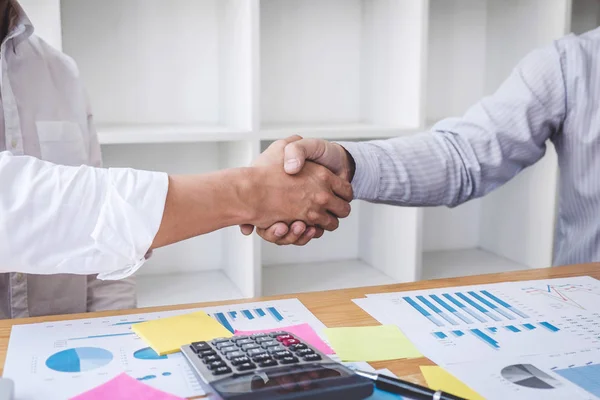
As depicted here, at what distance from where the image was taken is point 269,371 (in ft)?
2.12

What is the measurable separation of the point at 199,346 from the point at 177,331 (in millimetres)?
90

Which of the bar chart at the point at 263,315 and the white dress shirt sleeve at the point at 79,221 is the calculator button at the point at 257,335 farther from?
the white dress shirt sleeve at the point at 79,221

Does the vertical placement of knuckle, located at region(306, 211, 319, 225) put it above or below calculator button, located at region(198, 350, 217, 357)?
above

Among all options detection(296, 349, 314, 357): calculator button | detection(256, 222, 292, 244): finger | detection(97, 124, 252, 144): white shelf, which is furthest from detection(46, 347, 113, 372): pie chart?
detection(97, 124, 252, 144): white shelf

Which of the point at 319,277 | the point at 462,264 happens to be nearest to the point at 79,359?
the point at 319,277

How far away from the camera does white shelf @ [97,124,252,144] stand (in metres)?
1.76

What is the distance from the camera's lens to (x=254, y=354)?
69 centimetres

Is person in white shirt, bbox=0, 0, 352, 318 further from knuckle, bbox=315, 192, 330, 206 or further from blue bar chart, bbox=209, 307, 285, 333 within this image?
blue bar chart, bbox=209, 307, 285, 333

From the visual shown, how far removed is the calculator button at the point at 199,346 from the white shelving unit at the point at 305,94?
113 cm

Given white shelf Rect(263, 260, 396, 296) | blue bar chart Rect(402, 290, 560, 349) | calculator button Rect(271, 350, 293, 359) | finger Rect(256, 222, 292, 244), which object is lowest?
white shelf Rect(263, 260, 396, 296)

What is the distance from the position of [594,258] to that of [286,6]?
127cm

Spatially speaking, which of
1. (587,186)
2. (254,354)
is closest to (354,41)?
(587,186)

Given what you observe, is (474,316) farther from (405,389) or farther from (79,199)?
(79,199)

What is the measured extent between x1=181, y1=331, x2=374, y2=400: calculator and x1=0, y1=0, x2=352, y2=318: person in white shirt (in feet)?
0.76
